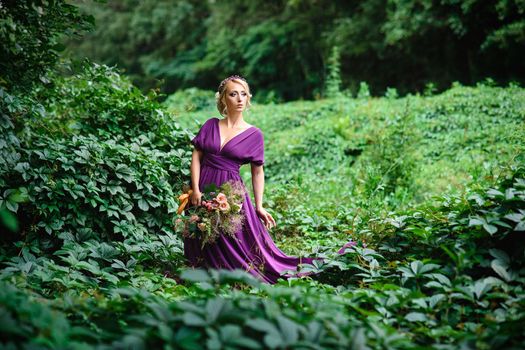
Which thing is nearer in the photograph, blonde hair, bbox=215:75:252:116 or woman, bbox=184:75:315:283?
woman, bbox=184:75:315:283

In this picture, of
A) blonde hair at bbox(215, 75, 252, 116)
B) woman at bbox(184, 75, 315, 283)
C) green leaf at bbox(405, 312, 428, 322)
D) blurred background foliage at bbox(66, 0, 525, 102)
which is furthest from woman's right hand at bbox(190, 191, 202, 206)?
blurred background foliage at bbox(66, 0, 525, 102)

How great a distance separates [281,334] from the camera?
1683 mm

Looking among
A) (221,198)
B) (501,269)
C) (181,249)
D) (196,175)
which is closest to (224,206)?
(221,198)

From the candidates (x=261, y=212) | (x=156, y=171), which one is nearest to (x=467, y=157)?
(x=261, y=212)

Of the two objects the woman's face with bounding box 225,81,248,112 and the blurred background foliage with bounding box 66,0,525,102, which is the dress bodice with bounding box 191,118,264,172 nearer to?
the woman's face with bounding box 225,81,248,112

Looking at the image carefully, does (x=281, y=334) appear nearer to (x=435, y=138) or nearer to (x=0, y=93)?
(x=0, y=93)

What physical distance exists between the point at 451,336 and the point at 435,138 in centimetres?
759

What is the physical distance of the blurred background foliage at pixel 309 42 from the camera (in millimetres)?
13172

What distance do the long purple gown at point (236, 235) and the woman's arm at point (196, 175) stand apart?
0.04 metres

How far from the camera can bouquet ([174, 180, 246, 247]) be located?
11.2ft

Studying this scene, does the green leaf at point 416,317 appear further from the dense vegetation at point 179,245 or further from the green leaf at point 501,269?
the green leaf at point 501,269

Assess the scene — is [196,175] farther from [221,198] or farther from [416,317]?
[416,317]

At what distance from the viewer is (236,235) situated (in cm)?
363

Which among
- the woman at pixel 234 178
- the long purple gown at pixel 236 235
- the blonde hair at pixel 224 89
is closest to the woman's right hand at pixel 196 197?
the woman at pixel 234 178
